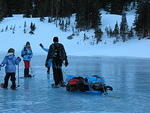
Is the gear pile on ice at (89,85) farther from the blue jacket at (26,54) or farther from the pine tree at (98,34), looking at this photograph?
the pine tree at (98,34)

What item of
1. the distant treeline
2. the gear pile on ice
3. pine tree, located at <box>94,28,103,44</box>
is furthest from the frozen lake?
the distant treeline

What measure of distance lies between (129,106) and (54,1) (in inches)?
2492

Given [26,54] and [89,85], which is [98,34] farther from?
[89,85]

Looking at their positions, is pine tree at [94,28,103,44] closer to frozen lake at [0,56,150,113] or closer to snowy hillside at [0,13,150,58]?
snowy hillside at [0,13,150,58]

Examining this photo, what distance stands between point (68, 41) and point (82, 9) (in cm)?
956

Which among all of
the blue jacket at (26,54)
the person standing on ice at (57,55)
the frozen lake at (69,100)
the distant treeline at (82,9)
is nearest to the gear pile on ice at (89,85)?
the frozen lake at (69,100)

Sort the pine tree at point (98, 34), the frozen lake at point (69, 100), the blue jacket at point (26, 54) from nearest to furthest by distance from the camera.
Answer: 1. the frozen lake at point (69, 100)
2. the blue jacket at point (26, 54)
3. the pine tree at point (98, 34)

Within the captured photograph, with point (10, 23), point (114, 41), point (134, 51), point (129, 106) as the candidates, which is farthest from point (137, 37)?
point (129, 106)

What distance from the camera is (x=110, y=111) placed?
1032 cm

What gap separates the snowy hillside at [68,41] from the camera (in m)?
49.7

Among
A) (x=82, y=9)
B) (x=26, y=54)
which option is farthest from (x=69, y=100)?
(x=82, y=9)

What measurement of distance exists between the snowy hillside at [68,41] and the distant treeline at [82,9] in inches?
86.7

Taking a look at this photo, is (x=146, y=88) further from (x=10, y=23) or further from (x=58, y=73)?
(x=10, y=23)

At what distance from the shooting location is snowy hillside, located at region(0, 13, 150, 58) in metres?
49.7
